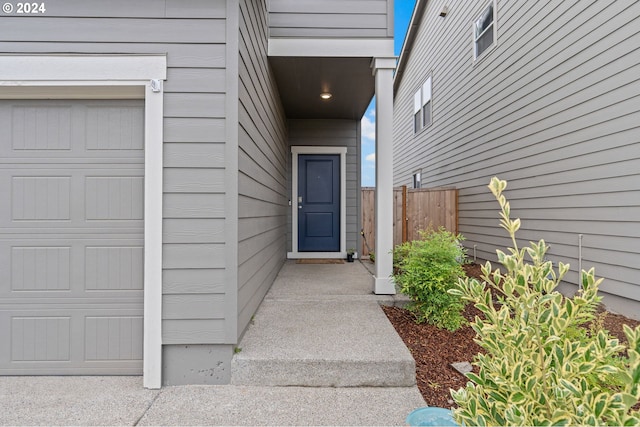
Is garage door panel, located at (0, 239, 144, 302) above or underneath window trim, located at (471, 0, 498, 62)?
underneath

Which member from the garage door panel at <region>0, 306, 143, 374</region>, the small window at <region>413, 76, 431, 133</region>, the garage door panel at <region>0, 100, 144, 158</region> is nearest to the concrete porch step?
the garage door panel at <region>0, 306, 143, 374</region>

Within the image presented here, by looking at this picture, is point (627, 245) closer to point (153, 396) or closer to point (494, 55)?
point (494, 55)

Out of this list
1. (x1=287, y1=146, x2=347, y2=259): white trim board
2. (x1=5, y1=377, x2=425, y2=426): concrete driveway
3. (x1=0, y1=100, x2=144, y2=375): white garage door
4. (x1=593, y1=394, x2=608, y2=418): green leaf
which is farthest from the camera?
(x1=287, y1=146, x2=347, y2=259): white trim board

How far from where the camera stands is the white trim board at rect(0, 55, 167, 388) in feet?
7.21

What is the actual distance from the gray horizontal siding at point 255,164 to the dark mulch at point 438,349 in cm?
130

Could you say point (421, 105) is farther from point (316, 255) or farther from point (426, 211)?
point (316, 255)

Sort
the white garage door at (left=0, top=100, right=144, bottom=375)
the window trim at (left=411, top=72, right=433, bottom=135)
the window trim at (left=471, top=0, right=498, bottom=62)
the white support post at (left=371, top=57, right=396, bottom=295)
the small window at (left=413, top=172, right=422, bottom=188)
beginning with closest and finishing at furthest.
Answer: the white garage door at (left=0, top=100, right=144, bottom=375) < the white support post at (left=371, top=57, right=396, bottom=295) < the window trim at (left=471, top=0, right=498, bottom=62) < the window trim at (left=411, top=72, right=433, bottom=135) < the small window at (left=413, top=172, right=422, bottom=188)

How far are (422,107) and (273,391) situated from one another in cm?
880

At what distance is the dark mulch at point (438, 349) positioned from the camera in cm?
215

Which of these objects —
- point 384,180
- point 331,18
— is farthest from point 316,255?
point 331,18

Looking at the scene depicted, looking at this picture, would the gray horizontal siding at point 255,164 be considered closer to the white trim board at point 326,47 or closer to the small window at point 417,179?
the white trim board at point 326,47

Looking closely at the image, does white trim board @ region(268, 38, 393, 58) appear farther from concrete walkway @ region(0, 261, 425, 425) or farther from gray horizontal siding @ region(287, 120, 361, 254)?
concrete walkway @ region(0, 261, 425, 425)

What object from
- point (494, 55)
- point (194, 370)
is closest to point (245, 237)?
point (194, 370)

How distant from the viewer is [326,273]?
4777 mm
